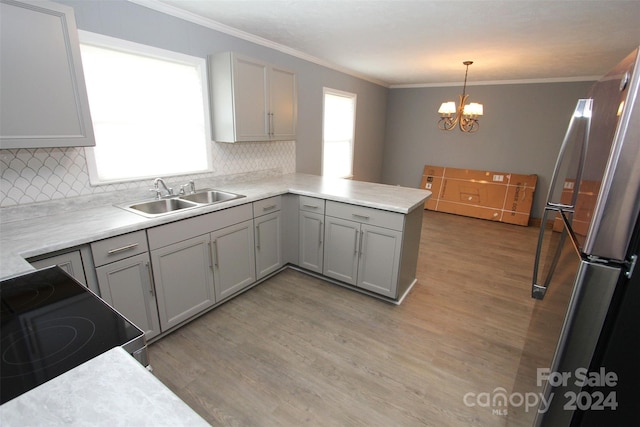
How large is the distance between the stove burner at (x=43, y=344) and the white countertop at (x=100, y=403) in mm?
107

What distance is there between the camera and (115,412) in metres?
0.62

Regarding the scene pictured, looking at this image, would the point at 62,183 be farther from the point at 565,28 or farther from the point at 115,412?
the point at 565,28

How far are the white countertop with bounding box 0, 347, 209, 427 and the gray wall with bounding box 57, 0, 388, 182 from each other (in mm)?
2317

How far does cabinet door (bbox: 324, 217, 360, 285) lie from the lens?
9.19 feet

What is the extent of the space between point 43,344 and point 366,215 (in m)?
2.20

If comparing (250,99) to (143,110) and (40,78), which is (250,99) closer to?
(143,110)

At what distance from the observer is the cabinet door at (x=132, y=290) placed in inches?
71.1

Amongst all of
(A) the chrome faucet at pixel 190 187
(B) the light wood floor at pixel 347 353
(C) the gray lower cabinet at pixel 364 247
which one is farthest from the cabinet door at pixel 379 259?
(A) the chrome faucet at pixel 190 187

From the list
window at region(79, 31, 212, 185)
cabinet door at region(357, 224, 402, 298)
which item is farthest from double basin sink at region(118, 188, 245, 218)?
cabinet door at region(357, 224, 402, 298)

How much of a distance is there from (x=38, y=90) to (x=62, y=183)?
2.22ft

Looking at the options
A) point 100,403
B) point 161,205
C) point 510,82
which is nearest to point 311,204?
Result: point 161,205

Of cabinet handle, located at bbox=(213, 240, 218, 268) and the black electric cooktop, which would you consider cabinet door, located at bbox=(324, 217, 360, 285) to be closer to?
cabinet handle, located at bbox=(213, 240, 218, 268)

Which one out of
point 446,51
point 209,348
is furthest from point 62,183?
point 446,51

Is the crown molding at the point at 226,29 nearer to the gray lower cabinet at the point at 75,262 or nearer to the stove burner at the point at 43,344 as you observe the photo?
the gray lower cabinet at the point at 75,262
